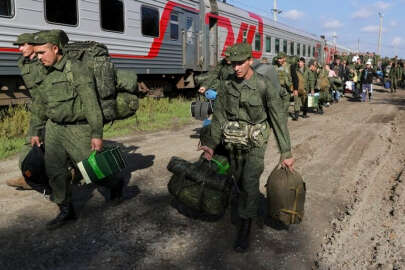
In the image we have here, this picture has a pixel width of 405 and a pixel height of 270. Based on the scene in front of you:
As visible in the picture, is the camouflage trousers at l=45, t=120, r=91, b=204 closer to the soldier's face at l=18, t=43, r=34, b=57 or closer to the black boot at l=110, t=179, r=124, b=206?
the black boot at l=110, t=179, r=124, b=206

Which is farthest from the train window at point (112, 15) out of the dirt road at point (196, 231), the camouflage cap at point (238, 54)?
the camouflage cap at point (238, 54)

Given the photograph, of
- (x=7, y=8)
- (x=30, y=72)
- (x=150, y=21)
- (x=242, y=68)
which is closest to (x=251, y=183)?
(x=242, y=68)

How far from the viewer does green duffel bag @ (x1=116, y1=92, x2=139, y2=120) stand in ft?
12.8

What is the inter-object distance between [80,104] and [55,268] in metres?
1.42

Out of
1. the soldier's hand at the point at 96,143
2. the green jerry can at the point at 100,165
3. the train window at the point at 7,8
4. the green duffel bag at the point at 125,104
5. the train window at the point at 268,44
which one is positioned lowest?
the green jerry can at the point at 100,165

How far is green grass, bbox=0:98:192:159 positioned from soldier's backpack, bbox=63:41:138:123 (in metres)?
0.72

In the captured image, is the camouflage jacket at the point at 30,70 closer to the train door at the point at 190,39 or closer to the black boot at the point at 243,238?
the black boot at the point at 243,238

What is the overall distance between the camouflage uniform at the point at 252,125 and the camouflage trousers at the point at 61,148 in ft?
4.35

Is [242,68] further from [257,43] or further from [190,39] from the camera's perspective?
[257,43]

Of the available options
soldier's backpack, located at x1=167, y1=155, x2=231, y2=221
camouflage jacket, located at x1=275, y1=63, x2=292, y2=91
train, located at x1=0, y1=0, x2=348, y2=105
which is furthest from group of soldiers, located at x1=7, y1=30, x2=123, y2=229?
camouflage jacket, located at x1=275, y1=63, x2=292, y2=91

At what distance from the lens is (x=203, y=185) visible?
10.9 feet

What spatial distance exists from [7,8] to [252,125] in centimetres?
600

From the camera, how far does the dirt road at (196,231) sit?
9.71ft

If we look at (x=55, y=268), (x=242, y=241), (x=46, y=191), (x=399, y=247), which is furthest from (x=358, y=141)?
(x=55, y=268)
